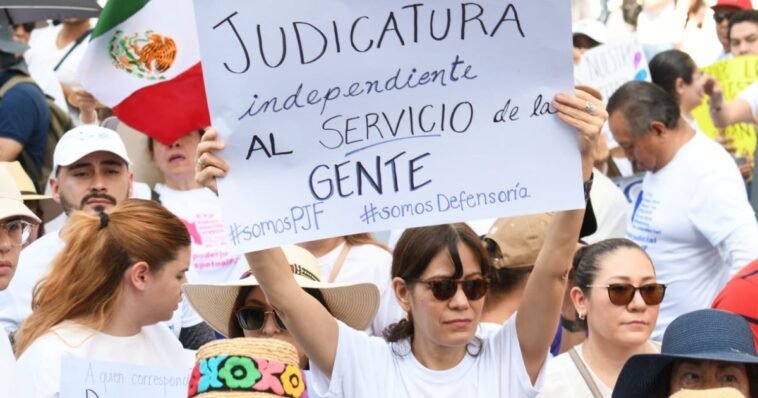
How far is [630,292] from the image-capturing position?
5.47 m

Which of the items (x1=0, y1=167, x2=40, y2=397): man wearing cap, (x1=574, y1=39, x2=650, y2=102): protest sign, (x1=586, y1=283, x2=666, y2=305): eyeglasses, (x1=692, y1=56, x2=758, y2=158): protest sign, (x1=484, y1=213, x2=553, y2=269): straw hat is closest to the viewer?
(x1=0, y1=167, x2=40, y2=397): man wearing cap

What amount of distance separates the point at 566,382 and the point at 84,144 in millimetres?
2750

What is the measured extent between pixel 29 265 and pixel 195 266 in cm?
102

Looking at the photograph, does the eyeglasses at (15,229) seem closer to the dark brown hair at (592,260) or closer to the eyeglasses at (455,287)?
the eyeglasses at (455,287)

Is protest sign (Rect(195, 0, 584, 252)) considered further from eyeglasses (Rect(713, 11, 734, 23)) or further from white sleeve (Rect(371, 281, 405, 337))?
eyeglasses (Rect(713, 11, 734, 23))

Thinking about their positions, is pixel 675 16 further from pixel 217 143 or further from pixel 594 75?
pixel 217 143

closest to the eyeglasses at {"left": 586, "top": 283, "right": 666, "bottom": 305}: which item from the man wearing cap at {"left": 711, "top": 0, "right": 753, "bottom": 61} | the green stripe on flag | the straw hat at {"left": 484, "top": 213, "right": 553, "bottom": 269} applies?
the straw hat at {"left": 484, "top": 213, "right": 553, "bottom": 269}

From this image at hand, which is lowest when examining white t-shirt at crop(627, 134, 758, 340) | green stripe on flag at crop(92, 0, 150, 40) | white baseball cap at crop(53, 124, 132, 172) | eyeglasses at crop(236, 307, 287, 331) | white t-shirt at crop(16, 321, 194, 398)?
white t-shirt at crop(16, 321, 194, 398)

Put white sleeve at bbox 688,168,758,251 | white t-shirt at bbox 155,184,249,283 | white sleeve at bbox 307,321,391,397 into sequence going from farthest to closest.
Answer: white sleeve at bbox 688,168,758,251 → white t-shirt at bbox 155,184,249,283 → white sleeve at bbox 307,321,391,397

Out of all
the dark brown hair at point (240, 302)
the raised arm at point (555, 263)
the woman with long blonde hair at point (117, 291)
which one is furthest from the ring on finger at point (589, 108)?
the woman with long blonde hair at point (117, 291)

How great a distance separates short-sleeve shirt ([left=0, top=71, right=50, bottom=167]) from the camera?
26.1 ft

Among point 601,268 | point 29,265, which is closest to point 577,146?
point 601,268

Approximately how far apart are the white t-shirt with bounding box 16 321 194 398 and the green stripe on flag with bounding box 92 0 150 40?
1.76m

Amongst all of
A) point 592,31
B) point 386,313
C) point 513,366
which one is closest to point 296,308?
point 513,366
